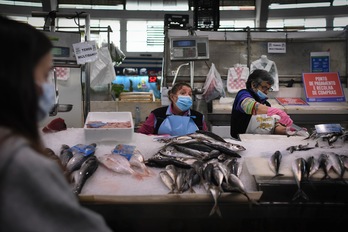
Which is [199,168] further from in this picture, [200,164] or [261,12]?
[261,12]

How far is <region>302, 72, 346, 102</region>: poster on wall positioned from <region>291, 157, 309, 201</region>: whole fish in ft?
12.6

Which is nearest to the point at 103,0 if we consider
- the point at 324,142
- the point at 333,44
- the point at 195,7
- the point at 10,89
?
the point at 195,7

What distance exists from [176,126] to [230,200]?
1774mm

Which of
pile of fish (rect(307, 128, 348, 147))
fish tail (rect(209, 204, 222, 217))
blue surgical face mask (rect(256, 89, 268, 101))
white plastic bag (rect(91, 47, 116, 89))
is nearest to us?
fish tail (rect(209, 204, 222, 217))

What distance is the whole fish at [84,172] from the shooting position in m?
1.93

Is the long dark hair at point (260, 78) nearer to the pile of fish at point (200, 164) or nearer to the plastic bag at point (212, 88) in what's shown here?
the plastic bag at point (212, 88)

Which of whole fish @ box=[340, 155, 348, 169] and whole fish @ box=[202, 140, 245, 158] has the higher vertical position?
whole fish @ box=[202, 140, 245, 158]

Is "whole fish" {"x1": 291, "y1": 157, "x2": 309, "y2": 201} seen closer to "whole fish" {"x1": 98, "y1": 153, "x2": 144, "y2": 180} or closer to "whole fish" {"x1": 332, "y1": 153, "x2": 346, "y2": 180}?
"whole fish" {"x1": 332, "y1": 153, "x2": 346, "y2": 180}

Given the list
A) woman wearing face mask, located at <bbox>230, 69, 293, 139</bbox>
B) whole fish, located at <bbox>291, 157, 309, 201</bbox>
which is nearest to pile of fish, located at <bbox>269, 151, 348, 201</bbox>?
whole fish, located at <bbox>291, 157, 309, 201</bbox>

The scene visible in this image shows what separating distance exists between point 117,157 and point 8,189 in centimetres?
149

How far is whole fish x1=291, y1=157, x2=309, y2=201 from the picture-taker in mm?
1924

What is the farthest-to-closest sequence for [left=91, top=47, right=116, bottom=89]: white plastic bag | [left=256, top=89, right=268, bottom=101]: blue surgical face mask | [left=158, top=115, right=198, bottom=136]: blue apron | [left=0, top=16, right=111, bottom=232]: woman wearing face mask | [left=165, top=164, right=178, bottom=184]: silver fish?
1. [left=91, top=47, right=116, bottom=89]: white plastic bag
2. [left=256, top=89, right=268, bottom=101]: blue surgical face mask
3. [left=158, top=115, right=198, bottom=136]: blue apron
4. [left=165, top=164, right=178, bottom=184]: silver fish
5. [left=0, top=16, right=111, bottom=232]: woman wearing face mask

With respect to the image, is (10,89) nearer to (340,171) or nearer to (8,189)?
(8,189)

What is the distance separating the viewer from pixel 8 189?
2.52ft
